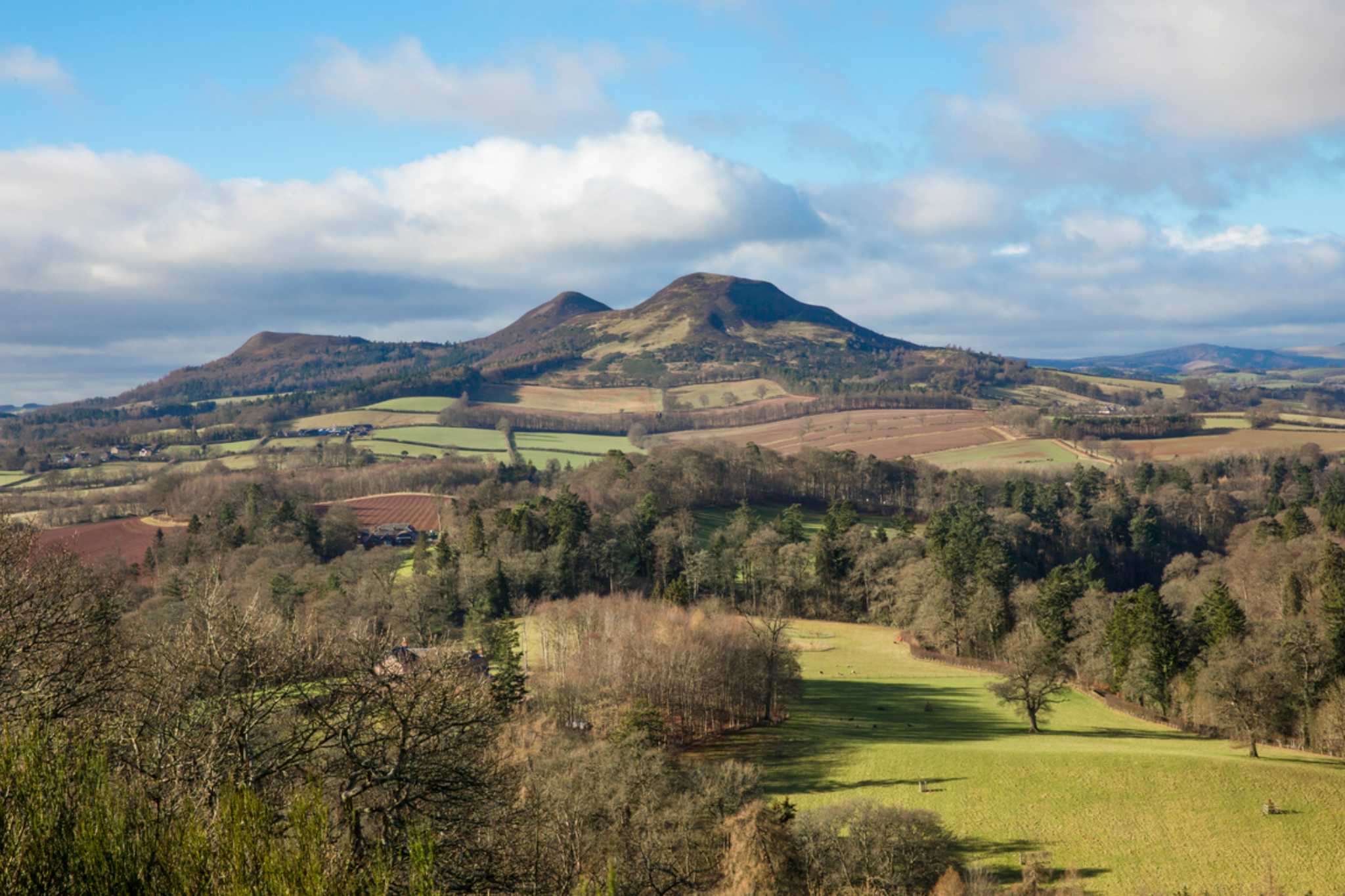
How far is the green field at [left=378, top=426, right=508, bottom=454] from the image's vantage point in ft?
542

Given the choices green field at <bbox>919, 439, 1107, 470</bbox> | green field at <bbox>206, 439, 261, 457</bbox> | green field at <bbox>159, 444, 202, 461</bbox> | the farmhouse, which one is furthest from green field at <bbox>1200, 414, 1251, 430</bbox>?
green field at <bbox>159, 444, 202, 461</bbox>

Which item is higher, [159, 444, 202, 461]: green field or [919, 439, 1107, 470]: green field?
[159, 444, 202, 461]: green field

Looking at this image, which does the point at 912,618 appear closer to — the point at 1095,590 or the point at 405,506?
the point at 1095,590

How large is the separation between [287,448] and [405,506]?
57.4 meters

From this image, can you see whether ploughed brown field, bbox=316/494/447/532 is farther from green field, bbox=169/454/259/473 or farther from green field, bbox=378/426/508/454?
green field, bbox=378/426/508/454

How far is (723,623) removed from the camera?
2367 inches

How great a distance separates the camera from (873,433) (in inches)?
6816

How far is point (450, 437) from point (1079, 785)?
14947cm

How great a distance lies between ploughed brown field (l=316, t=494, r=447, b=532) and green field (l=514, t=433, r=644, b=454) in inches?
1878

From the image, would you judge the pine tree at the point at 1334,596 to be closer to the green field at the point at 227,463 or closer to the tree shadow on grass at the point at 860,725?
the tree shadow on grass at the point at 860,725

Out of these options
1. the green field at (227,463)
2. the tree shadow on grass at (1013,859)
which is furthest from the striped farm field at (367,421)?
the tree shadow on grass at (1013,859)

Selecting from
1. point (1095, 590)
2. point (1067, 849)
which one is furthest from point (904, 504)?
point (1067, 849)

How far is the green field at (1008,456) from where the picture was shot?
451ft

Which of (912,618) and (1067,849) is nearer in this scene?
→ (1067,849)
